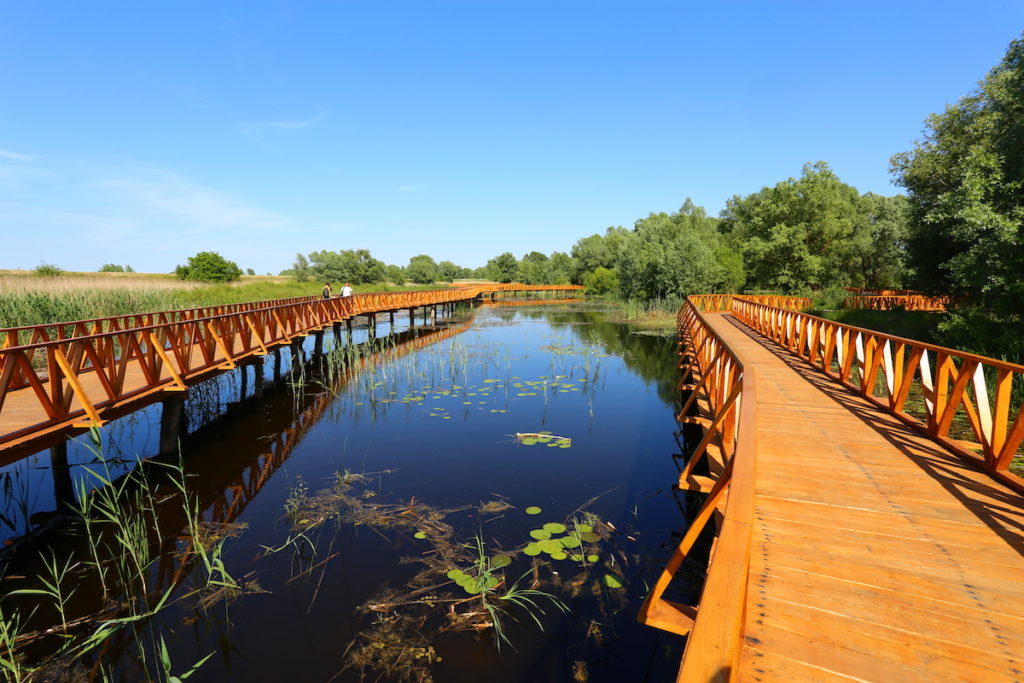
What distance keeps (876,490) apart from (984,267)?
1544 centimetres

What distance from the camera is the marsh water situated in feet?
14.2

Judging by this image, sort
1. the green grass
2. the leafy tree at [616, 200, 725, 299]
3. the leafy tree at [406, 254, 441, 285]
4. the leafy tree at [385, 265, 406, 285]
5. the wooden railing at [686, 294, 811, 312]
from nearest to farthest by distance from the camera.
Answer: the green grass
the wooden railing at [686, 294, 811, 312]
the leafy tree at [616, 200, 725, 299]
the leafy tree at [385, 265, 406, 285]
the leafy tree at [406, 254, 441, 285]

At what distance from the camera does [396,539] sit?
6219 millimetres

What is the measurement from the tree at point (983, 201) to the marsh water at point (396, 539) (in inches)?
440

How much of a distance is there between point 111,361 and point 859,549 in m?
9.53

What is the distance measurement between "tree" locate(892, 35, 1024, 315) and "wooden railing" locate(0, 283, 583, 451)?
20598 millimetres

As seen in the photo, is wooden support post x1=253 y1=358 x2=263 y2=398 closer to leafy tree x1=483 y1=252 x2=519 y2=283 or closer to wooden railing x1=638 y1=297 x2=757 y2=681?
wooden railing x1=638 y1=297 x2=757 y2=681

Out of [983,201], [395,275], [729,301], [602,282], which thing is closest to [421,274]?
[395,275]

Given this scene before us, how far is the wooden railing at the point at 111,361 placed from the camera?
19.2 ft

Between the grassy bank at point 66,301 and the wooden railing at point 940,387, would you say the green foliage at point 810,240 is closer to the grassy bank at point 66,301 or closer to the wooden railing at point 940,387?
the wooden railing at point 940,387

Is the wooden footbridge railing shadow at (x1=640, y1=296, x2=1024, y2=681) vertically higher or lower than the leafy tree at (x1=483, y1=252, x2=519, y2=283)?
lower

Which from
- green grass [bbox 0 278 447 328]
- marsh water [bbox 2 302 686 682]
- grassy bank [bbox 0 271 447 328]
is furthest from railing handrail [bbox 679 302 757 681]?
grassy bank [bbox 0 271 447 328]

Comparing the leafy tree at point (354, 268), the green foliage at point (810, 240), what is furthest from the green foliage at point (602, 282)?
the leafy tree at point (354, 268)

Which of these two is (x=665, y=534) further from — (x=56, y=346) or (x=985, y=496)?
(x=56, y=346)
